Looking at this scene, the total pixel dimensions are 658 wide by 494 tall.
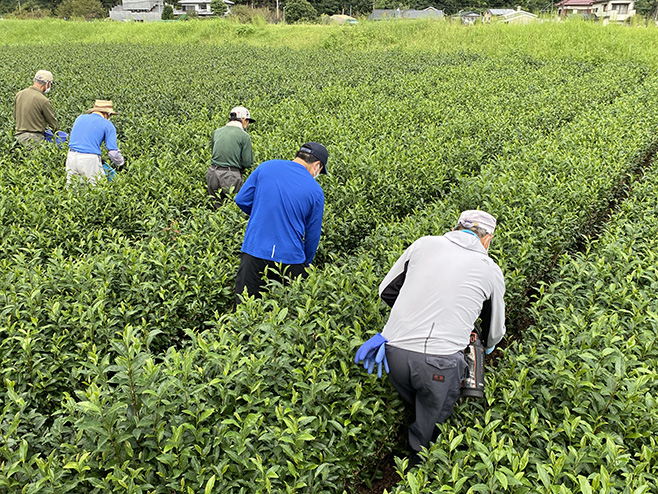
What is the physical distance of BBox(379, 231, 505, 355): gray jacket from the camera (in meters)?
3.03

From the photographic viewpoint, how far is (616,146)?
26.2 ft

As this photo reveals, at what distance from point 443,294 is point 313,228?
1.81 meters

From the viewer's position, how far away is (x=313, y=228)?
4.54 metres

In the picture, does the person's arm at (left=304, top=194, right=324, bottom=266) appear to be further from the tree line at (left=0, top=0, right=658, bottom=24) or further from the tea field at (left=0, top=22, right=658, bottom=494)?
the tree line at (left=0, top=0, right=658, bottom=24)

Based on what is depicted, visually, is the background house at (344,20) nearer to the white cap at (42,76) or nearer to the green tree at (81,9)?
the white cap at (42,76)

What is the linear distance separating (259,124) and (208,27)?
28.3 m

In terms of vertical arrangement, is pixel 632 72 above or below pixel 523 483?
above

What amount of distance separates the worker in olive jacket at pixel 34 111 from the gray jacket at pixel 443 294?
8.05m

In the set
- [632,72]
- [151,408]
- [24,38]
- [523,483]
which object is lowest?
[523,483]

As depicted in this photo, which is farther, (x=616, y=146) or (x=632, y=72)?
(x=632, y=72)

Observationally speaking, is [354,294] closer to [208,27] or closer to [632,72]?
[632,72]

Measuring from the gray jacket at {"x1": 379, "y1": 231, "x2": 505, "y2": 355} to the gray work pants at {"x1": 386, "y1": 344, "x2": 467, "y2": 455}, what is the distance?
6cm

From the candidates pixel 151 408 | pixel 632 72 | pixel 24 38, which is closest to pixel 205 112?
pixel 151 408

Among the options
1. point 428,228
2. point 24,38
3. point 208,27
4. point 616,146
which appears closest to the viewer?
point 428,228
